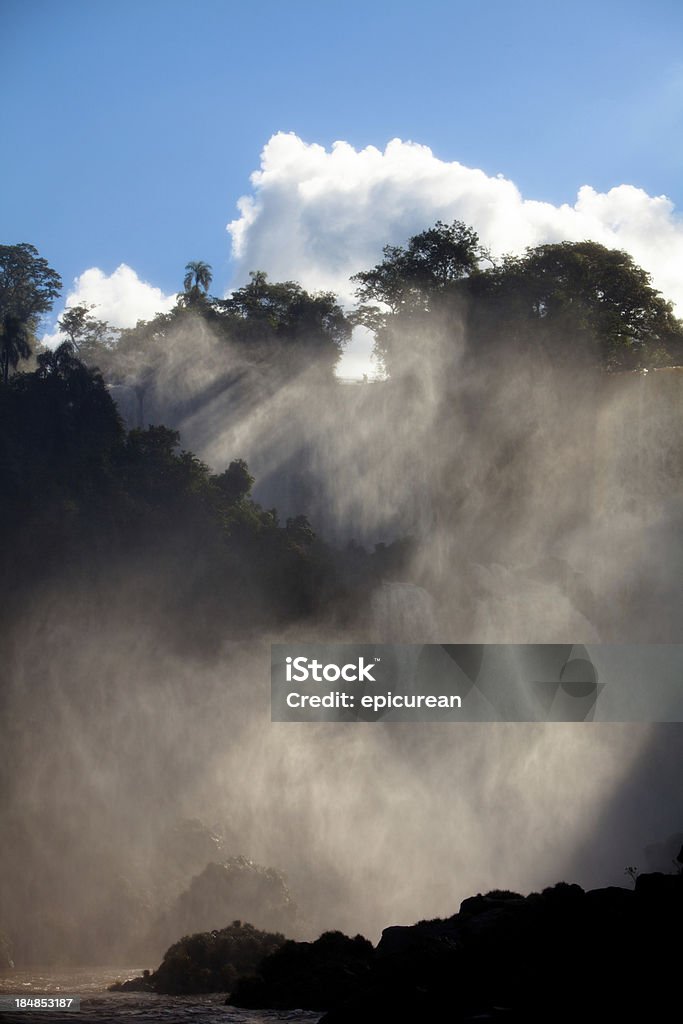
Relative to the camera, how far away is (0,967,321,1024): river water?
2366cm

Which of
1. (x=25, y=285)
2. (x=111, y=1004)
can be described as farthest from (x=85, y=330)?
(x=111, y=1004)

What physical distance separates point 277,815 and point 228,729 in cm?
542

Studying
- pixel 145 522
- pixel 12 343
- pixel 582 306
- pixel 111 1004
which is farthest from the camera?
pixel 582 306

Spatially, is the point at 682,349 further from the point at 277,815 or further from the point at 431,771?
the point at 277,815

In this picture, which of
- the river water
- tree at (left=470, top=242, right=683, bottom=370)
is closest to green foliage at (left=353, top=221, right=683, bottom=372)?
tree at (left=470, top=242, right=683, bottom=370)

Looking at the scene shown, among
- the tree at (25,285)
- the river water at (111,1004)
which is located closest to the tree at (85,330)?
the tree at (25,285)

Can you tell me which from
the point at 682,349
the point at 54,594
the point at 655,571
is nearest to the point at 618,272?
the point at 682,349

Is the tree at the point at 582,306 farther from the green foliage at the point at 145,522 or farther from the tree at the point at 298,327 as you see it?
the green foliage at the point at 145,522

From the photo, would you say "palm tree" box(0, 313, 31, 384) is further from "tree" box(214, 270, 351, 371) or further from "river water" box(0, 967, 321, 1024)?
"river water" box(0, 967, 321, 1024)

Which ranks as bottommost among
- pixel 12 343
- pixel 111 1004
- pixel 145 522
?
pixel 111 1004

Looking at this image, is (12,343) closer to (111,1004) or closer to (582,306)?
(582,306)

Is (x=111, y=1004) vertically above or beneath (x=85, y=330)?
beneath

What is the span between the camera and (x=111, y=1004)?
2759 centimetres

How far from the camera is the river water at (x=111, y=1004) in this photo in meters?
23.7
